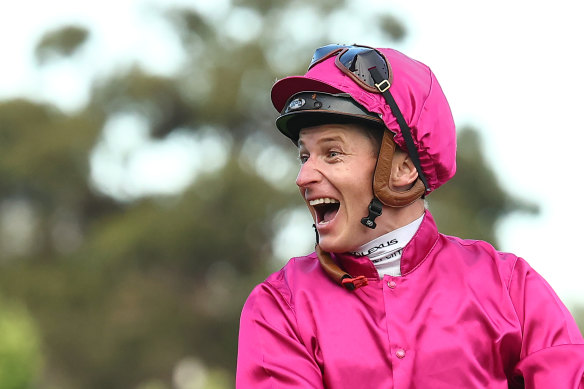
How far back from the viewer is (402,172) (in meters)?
3.35

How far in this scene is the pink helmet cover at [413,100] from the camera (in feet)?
10.7

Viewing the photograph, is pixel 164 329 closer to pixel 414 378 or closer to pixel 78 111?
pixel 78 111

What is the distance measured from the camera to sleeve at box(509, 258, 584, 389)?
10.2 feet

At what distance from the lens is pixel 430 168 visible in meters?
3.35

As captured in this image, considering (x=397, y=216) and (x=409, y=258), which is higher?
(x=397, y=216)

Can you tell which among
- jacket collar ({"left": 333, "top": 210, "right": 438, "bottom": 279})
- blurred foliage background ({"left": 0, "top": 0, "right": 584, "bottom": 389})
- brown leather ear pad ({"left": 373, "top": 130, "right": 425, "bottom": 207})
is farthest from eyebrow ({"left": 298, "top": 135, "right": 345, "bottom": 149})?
blurred foliage background ({"left": 0, "top": 0, "right": 584, "bottom": 389})

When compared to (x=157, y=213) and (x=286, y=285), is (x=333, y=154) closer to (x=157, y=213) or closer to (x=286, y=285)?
(x=286, y=285)

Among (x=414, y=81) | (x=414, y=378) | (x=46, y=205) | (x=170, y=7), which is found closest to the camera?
(x=414, y=378)

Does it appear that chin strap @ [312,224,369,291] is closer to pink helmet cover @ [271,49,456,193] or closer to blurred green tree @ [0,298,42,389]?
pink helmet cover @ [271,49,456,193]

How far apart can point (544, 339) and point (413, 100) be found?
0.87 m

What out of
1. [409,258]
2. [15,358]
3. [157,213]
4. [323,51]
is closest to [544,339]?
[409,258]

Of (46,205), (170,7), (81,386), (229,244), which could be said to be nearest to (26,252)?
(46,205)

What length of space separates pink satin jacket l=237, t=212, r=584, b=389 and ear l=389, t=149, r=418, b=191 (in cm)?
18

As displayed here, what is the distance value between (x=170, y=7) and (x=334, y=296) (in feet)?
70.0
